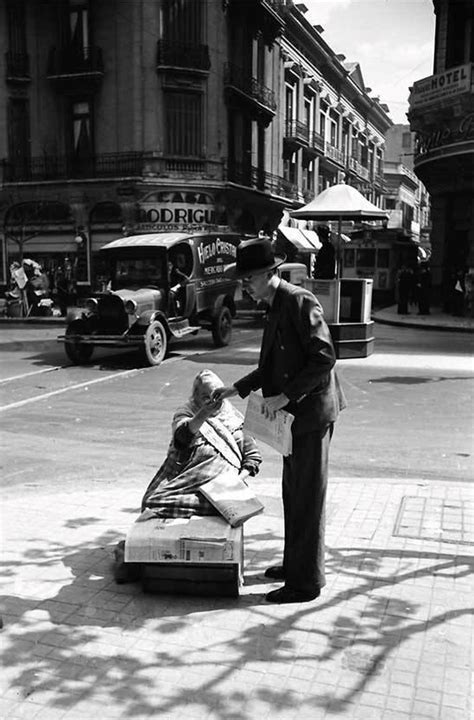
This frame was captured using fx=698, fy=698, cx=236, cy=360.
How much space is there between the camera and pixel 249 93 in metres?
32.6

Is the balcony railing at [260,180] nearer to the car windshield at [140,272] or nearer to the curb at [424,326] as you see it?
the curb at [424,326]

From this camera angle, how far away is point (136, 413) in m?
9.12

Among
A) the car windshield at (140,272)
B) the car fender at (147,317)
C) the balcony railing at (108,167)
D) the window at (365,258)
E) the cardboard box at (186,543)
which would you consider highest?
the balcony railing at (108,167)

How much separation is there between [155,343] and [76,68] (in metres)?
21.1

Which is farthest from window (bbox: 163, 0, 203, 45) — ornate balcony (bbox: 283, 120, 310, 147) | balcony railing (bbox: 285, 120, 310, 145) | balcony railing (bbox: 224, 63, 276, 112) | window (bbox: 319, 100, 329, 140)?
window (bbox: 319, 100, 329, 140)

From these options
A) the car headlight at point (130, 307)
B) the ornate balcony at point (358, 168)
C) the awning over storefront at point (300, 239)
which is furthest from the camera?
the ornate balcony at point (358, 168)

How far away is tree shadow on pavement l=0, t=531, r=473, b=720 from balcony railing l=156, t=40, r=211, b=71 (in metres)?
28.0

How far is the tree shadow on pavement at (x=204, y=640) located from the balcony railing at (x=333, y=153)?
45.7 meters

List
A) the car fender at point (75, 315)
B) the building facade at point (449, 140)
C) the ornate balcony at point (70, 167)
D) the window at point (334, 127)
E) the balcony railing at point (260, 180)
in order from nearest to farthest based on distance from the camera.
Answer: the car fender at point (75, 315)
the building facade at point (449, 140)
the ornate balcony at point (70, 167)
the balcony railing at point (260, 180)
the window at point (334, 127)

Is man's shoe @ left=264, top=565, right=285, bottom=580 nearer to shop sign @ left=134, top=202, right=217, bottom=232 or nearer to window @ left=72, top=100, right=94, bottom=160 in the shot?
shop sign @ left=134, top=202, right=217, bottom=232

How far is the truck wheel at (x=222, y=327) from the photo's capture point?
15805mm

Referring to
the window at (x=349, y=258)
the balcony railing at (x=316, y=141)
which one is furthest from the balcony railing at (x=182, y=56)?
the balcony railing at (x=316, y=141)

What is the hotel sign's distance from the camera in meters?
22.6

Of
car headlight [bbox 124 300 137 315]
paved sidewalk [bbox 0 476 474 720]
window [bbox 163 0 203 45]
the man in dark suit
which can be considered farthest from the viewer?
window [bbox 163 0 203 45]
